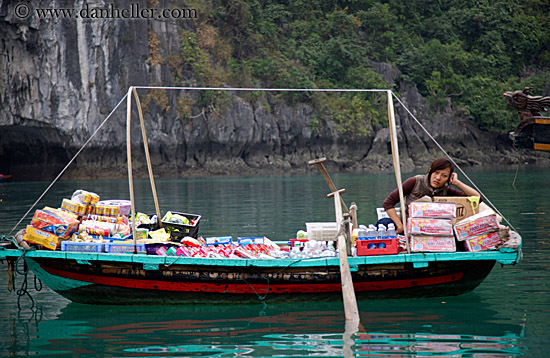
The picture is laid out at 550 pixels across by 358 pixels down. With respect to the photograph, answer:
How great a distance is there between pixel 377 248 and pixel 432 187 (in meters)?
1.13

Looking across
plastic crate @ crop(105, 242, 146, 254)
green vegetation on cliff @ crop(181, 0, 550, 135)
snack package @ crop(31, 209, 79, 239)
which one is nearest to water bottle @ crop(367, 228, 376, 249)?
plastic crate @ crop(105, 242, 146, 254)

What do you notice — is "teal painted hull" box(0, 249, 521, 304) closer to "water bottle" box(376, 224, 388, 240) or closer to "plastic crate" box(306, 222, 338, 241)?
"water bottle" box(376, 224, 388, 240)

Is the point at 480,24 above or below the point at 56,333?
above

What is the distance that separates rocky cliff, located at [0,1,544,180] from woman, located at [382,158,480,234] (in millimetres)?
31197

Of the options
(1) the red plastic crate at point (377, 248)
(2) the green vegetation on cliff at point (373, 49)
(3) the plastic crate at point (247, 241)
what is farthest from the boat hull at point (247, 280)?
(2) the green vegetation on cliff at point (373, 49)

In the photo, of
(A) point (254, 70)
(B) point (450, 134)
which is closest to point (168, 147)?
(A) point (254, 70)

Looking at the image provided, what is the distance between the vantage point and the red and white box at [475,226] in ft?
23.9

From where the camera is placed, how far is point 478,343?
6082mm

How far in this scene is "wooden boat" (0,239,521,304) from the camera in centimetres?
735

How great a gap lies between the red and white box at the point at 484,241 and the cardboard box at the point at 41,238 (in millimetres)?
4981

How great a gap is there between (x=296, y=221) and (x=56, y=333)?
9.17 metres

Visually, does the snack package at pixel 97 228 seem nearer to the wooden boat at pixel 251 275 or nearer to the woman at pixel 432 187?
the wooden boat at pixel 251 275

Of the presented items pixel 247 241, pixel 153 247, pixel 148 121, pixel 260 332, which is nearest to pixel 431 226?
pixel 260 332

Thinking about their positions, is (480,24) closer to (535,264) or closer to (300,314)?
(535,264)
